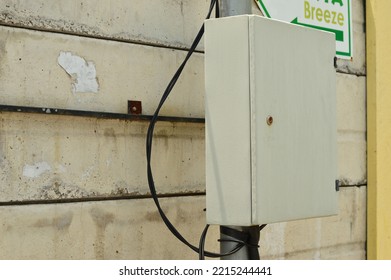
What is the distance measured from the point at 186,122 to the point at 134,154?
0.92ft

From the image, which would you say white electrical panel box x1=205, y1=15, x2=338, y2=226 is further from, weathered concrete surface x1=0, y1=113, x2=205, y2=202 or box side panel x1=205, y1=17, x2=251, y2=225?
weathered concrete surface x1=0, y1=113, x2=205, y2=202

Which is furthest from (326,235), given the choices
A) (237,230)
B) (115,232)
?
(115,232)

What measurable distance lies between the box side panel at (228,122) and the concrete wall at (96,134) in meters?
0.38

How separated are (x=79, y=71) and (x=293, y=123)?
0.77 metres

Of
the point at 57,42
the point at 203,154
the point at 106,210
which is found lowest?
the point at 106,210

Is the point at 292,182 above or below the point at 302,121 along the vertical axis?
below

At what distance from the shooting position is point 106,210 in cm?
266

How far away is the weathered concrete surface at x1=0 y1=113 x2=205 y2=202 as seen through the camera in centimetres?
241

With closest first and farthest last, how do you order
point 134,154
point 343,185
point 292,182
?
point 292,182, point 134,154, point 343,185

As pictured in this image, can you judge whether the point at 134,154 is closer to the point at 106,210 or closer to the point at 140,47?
the point at 106,210

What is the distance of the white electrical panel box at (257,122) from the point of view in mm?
2404

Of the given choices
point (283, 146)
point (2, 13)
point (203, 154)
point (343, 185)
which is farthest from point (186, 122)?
point (343, 185)

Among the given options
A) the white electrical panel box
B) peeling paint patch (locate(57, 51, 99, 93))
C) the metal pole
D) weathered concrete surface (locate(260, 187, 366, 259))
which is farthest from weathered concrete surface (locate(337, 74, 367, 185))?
peeling paint patch (locate(57, 51, 99, 93))

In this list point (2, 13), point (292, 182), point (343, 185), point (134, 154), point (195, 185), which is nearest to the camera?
point (2, 13)
